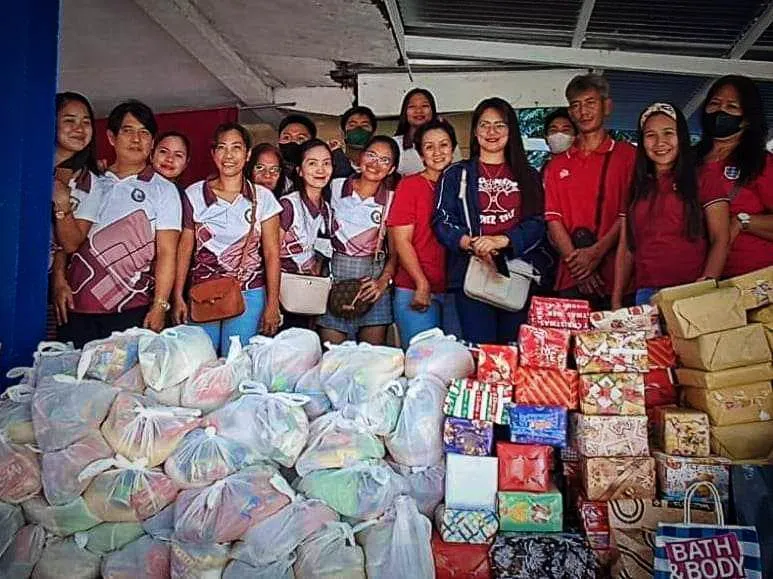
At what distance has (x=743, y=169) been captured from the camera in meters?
3.46

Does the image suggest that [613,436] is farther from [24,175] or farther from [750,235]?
[24,175]

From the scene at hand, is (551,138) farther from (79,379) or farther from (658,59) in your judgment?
(79,379)

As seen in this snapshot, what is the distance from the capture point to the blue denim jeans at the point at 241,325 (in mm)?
3740

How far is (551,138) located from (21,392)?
2.91 meters

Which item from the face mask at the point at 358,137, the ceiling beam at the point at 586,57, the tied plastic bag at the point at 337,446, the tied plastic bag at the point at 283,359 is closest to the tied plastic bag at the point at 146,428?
the tied plastic bag at the point at 283,359

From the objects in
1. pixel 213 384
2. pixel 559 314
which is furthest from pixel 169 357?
pixel 559 314

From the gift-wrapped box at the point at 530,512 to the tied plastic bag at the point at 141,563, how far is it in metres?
1.09

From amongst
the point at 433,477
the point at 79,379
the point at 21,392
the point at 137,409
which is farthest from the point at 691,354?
the point at 21,392

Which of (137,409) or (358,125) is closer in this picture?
(137,409)

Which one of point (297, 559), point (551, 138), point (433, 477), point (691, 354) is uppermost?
point (551, 138)

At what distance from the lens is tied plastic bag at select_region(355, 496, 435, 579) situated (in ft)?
8.07

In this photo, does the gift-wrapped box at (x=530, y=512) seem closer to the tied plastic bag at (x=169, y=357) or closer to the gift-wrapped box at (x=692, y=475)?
the gift-wrapped box at (x=692, y=475)

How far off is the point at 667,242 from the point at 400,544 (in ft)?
5.79

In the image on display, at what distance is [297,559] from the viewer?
250cm
